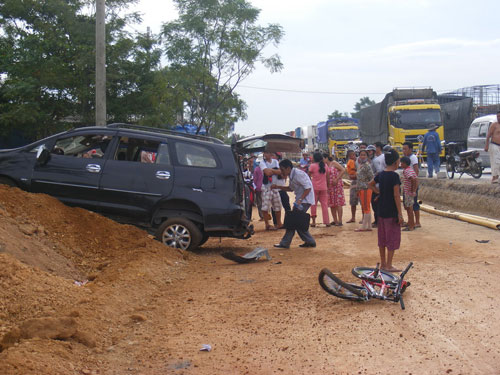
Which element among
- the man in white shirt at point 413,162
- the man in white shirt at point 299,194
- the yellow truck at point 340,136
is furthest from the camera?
the yellow truck at point 340,136

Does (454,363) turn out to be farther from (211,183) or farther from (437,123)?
(437,123)

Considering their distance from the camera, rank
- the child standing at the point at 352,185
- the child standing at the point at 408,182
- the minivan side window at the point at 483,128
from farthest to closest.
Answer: the minivan side window at the point at 483,128
the child standing at the point at 352,185
the child standing at the point at 408,182

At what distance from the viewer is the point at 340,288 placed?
21.5 ft

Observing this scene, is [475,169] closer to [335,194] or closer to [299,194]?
[335,194]

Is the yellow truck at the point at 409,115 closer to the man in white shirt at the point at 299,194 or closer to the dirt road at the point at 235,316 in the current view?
the man in white shirt at the point at 299,194

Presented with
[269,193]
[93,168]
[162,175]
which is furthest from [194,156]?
[269,193]

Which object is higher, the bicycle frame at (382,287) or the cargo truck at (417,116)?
the cargo truck at (417,116)

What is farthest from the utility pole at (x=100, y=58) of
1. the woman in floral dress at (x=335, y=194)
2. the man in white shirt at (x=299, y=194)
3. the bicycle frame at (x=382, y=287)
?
the bicycle frame at (x=382, y=287)

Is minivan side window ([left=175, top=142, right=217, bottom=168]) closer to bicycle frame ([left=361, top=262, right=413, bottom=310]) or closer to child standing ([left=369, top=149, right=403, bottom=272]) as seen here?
child standing ([left=369, top=149, right=403, bottom=272])

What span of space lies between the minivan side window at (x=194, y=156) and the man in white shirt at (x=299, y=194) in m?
1.66

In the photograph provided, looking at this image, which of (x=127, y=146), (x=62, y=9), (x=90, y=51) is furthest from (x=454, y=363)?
(x=62, y=9)

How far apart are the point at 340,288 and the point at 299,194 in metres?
4.63

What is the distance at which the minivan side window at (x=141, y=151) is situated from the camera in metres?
9.84

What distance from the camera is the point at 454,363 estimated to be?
4.81 m
